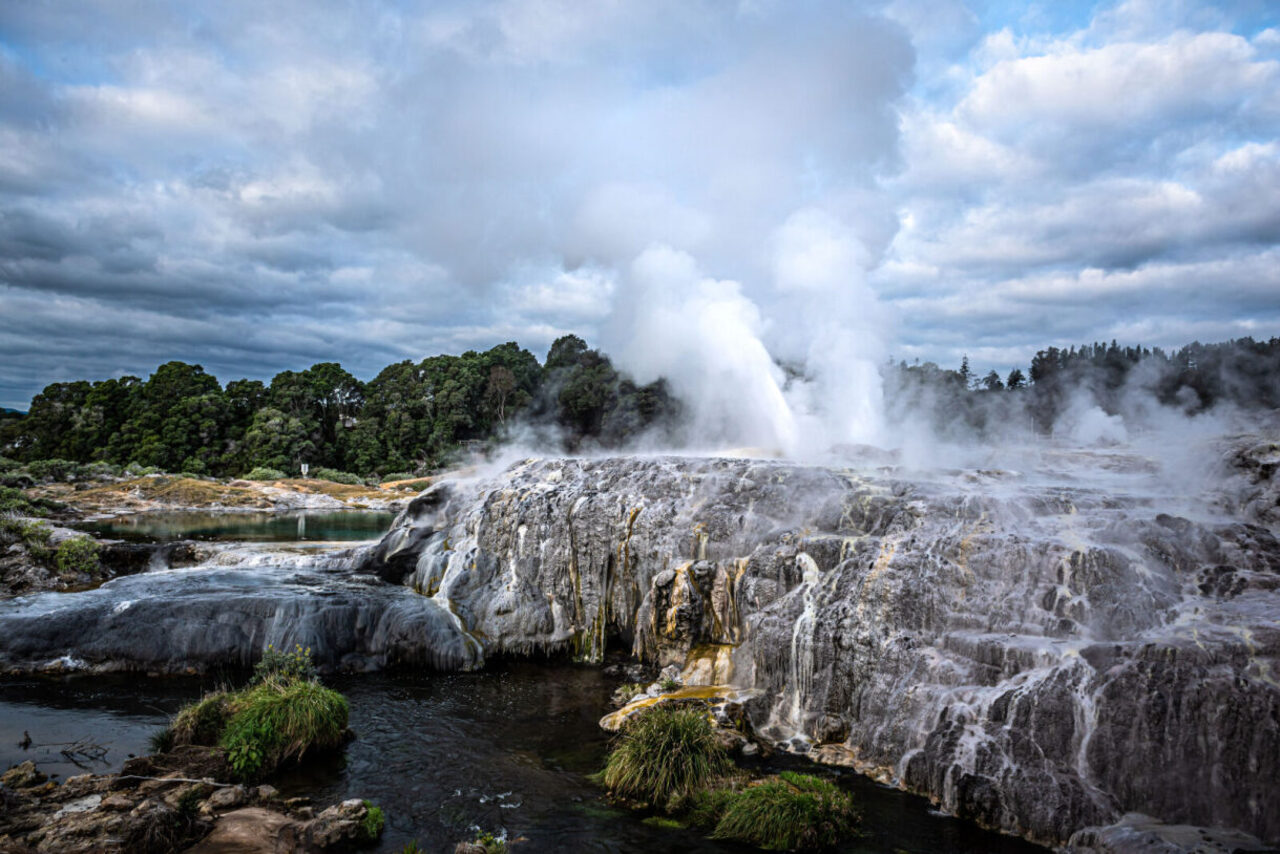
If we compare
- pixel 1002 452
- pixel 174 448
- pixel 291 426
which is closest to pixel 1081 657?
pixel 1002 452

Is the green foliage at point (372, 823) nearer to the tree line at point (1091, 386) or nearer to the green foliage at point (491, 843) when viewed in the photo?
the green foliage at point (491, 843)

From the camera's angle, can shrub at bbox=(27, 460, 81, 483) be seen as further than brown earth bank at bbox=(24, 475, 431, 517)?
Yes

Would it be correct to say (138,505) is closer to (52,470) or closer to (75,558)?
(52,470)

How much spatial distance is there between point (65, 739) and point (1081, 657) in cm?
1604

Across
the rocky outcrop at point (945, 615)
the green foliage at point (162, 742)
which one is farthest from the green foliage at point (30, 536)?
the green foliage at point (162, 742)

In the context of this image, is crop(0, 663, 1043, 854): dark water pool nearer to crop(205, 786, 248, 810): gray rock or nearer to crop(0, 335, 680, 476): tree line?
crop(205, 786, 248, 810): gray rock

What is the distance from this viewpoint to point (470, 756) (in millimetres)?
11469

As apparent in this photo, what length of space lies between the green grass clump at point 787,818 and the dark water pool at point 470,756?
0.23 m

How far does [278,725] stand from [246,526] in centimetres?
3345

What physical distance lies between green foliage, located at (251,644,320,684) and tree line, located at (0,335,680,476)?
4453 cm

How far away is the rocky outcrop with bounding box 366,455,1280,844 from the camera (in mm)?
8914

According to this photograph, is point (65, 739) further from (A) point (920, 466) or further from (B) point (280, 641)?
(A) point (920, 466)

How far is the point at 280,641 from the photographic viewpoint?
15.5 metres

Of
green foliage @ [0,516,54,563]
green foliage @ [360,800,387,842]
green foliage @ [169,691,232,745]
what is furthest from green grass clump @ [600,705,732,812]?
green foliage @ [0,516,54,563]
